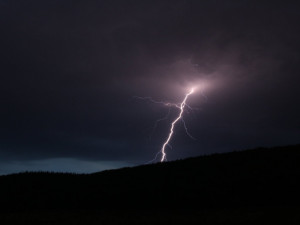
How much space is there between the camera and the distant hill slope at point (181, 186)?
615 inches

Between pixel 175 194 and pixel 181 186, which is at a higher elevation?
pixel 181 186

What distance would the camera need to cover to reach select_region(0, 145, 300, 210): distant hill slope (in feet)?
51.3

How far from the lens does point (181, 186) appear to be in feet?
57.8

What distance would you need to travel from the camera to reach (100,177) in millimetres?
22156

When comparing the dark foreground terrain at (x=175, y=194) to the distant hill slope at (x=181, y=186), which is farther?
the distant hill slope at (x=181, y=186)

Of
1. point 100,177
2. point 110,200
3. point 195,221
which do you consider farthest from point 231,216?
point 100,177

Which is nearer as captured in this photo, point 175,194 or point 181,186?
point 175,194

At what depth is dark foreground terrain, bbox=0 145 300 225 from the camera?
1339 cm

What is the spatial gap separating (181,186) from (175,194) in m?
1.04

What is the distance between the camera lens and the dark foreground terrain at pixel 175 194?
13.4 metres

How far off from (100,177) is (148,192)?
5.69 meters

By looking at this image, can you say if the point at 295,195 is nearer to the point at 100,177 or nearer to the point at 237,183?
the point at 237,183

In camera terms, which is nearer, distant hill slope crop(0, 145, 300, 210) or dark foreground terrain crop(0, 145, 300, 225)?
dark foreground terrain crop(0, 145, 300, 225)

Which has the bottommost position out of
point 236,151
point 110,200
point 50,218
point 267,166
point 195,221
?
point 195,221
